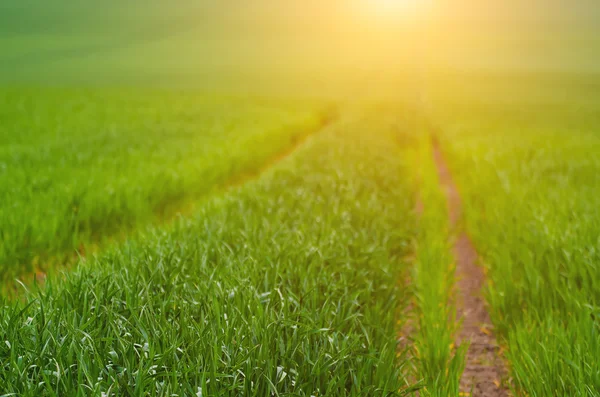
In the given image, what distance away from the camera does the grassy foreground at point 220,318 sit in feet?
5.57

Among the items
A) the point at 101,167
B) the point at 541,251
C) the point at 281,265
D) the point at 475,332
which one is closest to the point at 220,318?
the point at 281,265

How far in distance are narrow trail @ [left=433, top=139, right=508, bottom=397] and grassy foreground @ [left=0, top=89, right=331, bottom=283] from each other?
3847 millimetres

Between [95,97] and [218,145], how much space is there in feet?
48.5

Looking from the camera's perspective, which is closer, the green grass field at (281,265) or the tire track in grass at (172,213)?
the green grass field at (281,265)

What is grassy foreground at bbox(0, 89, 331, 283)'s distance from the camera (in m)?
4.29

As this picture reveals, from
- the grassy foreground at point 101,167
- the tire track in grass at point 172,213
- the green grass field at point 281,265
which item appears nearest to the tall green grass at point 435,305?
the green grass field at point 281,265

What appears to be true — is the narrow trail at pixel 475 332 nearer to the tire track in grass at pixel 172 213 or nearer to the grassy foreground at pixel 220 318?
the grassy foreground at pixel 220 318

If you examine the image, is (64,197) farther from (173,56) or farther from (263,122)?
(173,56)

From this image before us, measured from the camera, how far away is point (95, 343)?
183 cm

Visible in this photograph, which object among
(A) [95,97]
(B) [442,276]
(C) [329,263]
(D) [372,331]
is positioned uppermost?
(A) [95,97]

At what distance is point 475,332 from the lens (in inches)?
143

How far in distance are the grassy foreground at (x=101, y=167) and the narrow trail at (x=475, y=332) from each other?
385 cm

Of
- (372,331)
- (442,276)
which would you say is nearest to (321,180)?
(442,276)

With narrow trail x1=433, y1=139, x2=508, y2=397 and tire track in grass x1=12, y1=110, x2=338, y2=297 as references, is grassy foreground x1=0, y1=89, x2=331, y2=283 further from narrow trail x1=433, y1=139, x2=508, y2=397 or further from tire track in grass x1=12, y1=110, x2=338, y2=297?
narrow trail x1=433, y1=139, x2=508, y2=397
